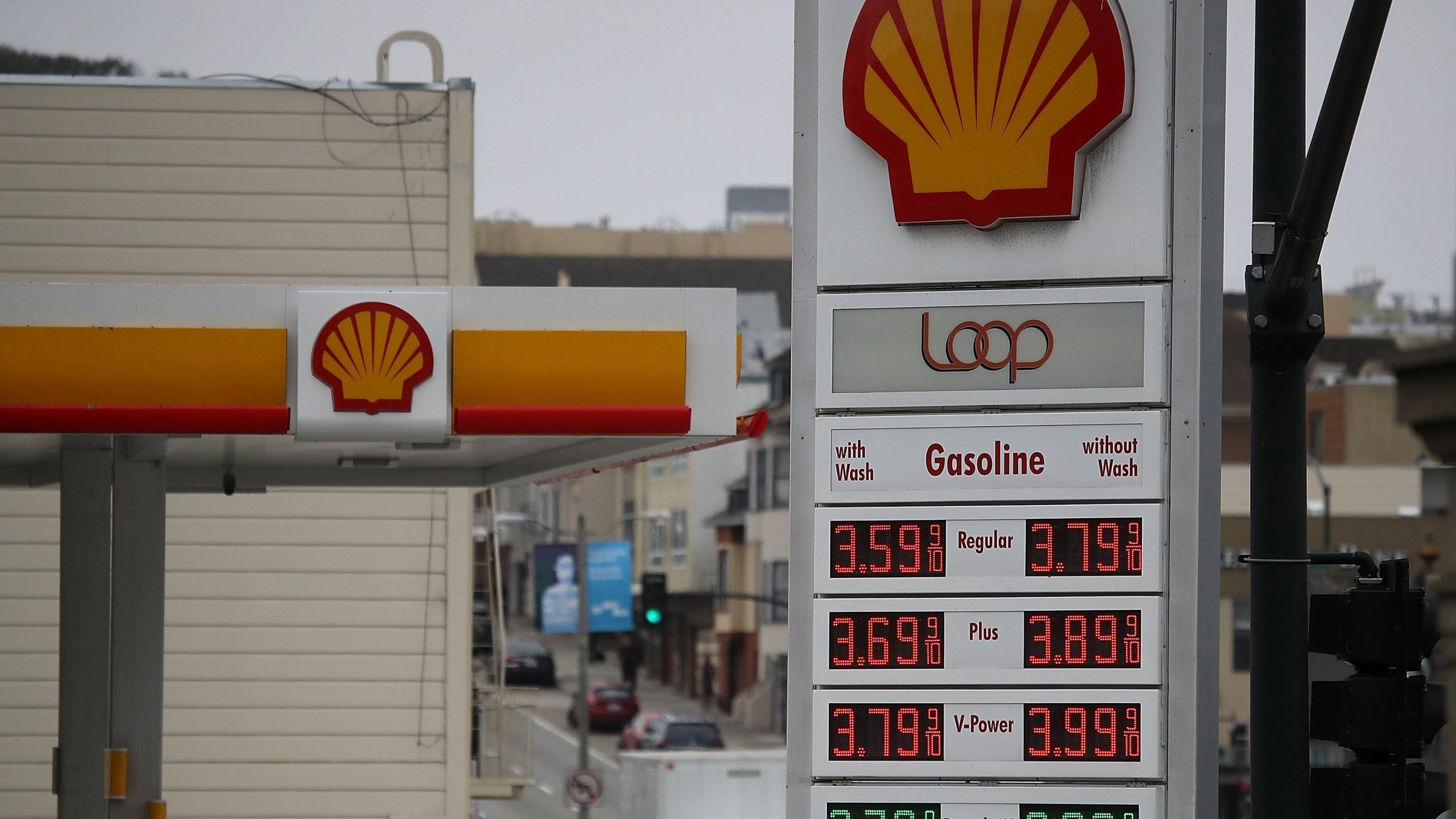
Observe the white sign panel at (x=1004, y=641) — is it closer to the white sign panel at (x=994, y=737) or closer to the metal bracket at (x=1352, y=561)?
the white sign panel at (x=994, y=737)

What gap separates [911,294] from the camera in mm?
7621

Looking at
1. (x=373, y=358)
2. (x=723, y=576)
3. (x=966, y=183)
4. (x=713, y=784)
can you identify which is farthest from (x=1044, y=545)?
(x=723, y=576)

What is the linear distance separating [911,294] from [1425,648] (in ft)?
9.02

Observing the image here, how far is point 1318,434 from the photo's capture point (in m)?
60.3

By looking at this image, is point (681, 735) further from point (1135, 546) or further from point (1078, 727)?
point (1135, 546)

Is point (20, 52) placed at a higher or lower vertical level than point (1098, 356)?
higher

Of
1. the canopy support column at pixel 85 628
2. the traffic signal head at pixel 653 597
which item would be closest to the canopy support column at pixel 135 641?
the canopy support column at pixel 85 628

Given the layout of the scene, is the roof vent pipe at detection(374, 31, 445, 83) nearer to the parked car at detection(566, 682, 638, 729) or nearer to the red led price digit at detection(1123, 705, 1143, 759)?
the red led price digit at detection(1123, 705, 1143, 759)

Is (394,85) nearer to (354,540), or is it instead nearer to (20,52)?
(354,540)

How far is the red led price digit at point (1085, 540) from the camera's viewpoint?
7250mm

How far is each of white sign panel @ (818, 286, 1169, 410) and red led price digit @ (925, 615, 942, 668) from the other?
1012mm

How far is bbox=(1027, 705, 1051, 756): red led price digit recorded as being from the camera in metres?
7.25

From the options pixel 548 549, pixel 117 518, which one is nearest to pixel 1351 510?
pixel 548 549

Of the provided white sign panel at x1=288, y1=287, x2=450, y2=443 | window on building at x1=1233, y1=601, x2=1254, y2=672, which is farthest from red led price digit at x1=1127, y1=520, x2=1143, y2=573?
window on building at x1=1233, y1=601, x2=1254, y2=672
